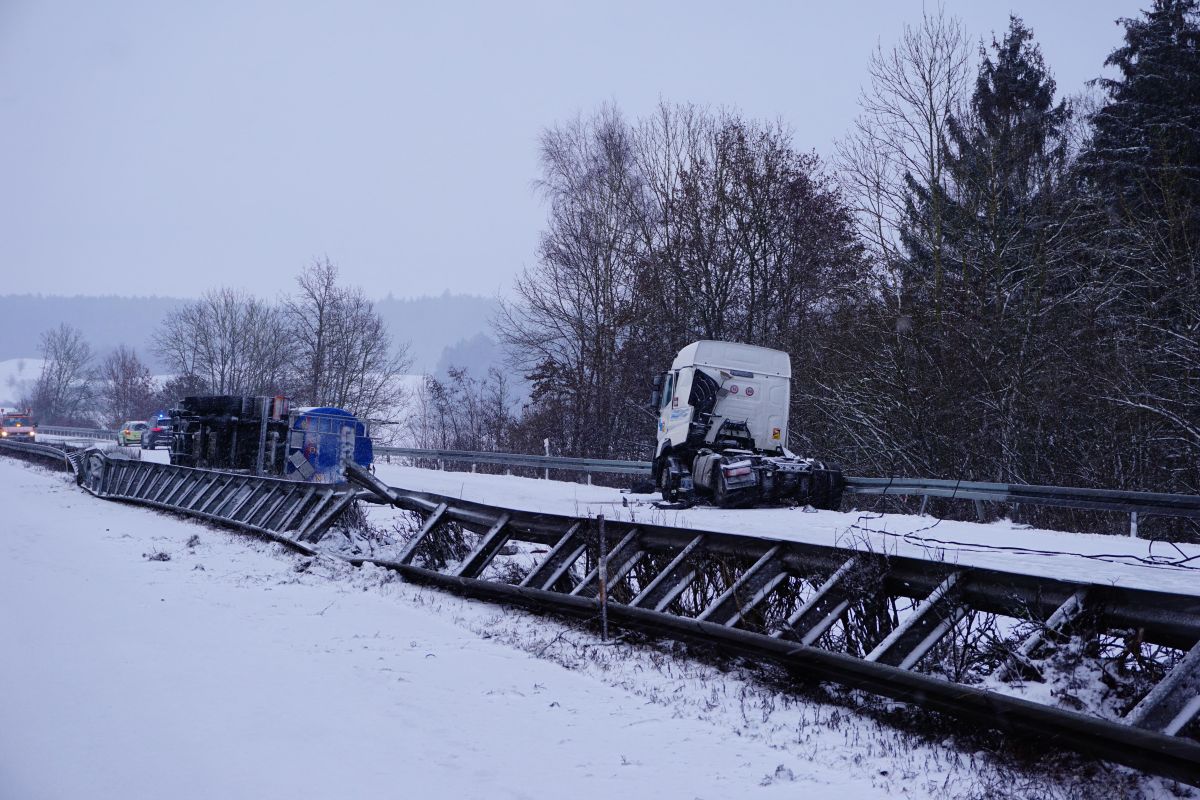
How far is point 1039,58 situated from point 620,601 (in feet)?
88.0

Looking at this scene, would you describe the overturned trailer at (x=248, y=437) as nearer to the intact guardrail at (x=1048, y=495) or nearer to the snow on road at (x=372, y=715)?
the intact guardrail at (x=1048, y=495)

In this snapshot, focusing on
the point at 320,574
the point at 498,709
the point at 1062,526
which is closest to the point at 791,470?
the point at 1062,526

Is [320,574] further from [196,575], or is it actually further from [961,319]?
[961,319]

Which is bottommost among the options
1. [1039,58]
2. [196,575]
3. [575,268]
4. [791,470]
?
[196,575]

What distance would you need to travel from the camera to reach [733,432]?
1702 centimetres

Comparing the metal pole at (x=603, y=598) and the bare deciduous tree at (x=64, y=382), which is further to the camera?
the bare deciduous tree at (x=64, y=382)

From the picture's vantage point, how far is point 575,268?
3534 centimetres

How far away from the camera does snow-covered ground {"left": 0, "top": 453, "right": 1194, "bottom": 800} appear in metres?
3.73

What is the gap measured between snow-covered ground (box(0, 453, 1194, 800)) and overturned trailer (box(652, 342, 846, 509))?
29.1 feet

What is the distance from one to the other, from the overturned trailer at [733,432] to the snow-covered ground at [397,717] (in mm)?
8877

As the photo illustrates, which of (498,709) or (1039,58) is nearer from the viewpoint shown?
(498,709)

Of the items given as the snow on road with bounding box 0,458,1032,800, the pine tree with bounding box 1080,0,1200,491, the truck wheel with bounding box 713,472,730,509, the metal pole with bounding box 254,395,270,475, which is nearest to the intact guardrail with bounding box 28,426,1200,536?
the pine tree with bounding box 1080,0,1200,491

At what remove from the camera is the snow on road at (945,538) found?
7.00 metres

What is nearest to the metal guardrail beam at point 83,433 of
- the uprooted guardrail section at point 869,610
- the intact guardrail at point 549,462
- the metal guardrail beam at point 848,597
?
the intact guardrail at point 549,462
